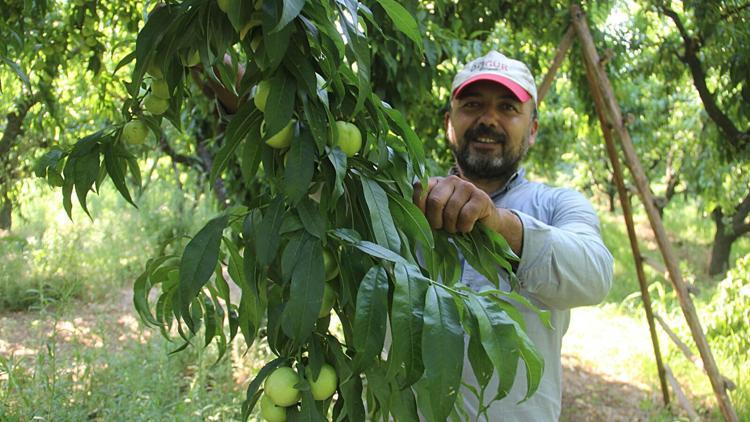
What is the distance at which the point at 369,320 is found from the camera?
635 millimetres

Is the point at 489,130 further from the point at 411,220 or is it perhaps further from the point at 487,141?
the point at 411,220

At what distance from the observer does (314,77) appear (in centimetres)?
74

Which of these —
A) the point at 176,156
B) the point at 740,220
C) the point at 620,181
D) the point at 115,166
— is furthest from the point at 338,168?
the point at 740,220

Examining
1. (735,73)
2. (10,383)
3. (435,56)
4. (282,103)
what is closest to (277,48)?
(282,103)

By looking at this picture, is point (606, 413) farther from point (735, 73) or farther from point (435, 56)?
point (435, 56)

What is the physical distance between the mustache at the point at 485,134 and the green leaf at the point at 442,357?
1.32 meters

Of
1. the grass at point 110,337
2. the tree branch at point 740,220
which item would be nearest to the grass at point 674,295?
the grass at point 110,337

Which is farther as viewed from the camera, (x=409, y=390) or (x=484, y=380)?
(x=409, y=390)

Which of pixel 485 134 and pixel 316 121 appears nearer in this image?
pixel 316 121

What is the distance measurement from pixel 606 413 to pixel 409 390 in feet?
11.5

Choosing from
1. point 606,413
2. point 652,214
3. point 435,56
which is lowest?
point 606,413

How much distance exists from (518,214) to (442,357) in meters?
0.72

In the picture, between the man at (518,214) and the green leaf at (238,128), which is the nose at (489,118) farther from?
the green leaf at (238,128)

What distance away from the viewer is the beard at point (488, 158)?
6.07 ft
